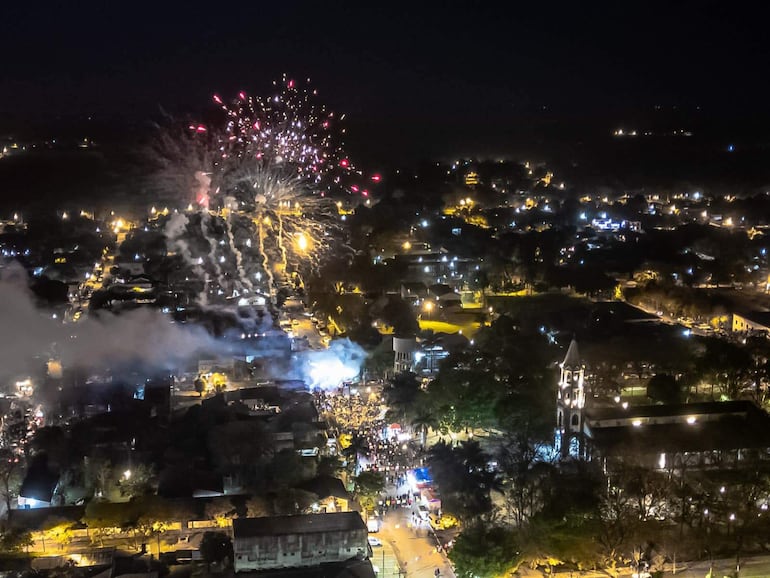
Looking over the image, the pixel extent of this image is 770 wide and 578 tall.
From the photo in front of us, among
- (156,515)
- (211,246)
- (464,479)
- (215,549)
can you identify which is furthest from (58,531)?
(211,246)

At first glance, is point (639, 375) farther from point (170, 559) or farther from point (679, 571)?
point (170, 559)

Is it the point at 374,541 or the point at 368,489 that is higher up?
the point at 368,489

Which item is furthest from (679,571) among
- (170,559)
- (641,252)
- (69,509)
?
(641,252)

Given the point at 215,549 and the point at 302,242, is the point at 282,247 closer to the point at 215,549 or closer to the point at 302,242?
the point at 302,242

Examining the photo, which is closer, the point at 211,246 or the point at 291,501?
the point at 291,501

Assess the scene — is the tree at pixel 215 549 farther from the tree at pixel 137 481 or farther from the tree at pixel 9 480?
the tree at pixel 9 480

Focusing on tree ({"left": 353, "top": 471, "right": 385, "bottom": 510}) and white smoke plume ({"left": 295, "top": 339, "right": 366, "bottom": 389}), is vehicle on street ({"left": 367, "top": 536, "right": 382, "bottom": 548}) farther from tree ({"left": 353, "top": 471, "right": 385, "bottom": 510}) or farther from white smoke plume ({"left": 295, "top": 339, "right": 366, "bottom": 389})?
white smoke plume ({"left": 295, "top": 339, "right": 366, "bottom": 389})
